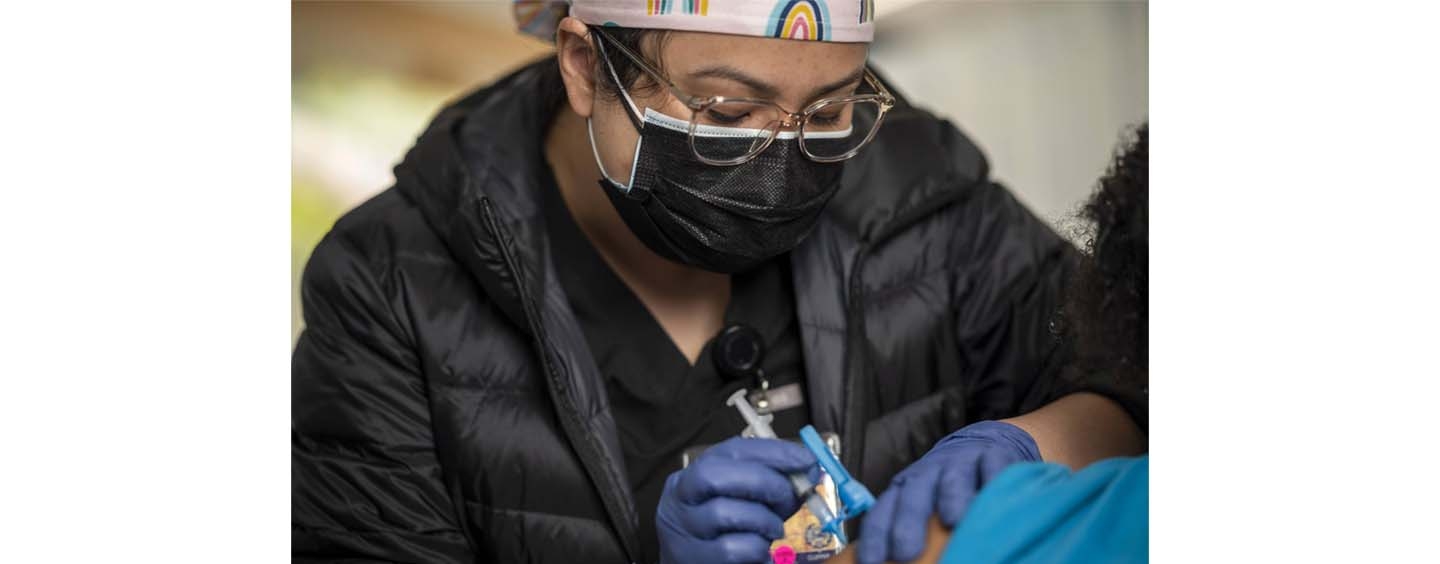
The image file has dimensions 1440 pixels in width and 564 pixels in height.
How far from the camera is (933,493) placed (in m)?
0.98

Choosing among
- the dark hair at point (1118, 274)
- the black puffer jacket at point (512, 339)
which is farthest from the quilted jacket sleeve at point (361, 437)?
the dark hair at point (1118, 274)

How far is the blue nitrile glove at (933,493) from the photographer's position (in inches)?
37.5

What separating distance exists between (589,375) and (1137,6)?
653mm

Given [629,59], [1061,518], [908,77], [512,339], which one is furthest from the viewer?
[908,77]

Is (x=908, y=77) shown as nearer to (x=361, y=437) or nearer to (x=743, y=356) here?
(x=743, y=356)

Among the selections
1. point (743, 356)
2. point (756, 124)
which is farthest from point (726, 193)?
point (743, 356)

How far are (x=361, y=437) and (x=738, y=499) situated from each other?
1.59 ft

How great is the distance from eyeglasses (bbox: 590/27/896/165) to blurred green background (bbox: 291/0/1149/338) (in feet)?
0.34

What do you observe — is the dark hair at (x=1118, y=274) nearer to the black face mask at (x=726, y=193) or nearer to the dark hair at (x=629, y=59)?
the black face mask at (x=726, y=193)

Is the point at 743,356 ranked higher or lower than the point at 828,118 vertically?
lower
